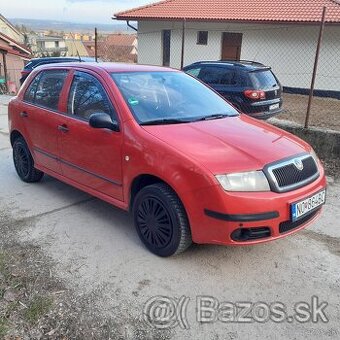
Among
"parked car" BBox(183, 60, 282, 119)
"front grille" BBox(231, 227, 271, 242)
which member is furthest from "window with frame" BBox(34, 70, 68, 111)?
"parked car" BBox(183, 60, 282, 119)

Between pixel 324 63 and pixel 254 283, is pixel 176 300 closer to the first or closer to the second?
pixel 254 283

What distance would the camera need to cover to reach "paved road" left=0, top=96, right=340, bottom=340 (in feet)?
8.86

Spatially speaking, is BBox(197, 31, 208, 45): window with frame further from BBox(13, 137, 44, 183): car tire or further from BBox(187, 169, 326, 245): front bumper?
BBox(187, 169, 326, 245): front bumper

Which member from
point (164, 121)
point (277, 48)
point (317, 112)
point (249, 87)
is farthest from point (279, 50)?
point (164, 121)

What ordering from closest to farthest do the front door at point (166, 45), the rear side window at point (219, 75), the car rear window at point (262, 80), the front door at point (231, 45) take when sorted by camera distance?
the car rear window at point (262, 80) < the rear side window at point (219, 75) < the front door at point (231, 45) < the front door at point (166, 45)

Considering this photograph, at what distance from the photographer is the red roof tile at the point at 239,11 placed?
1628 centimetres

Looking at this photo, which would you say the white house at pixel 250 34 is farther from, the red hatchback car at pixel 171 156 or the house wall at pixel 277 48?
the red hatchback car at pixel 171 156

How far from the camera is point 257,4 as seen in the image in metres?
18.5

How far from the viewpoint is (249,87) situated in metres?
8.27

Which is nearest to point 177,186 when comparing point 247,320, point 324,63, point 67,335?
point 247,320

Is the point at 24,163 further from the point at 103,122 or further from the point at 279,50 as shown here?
the point at 279,50

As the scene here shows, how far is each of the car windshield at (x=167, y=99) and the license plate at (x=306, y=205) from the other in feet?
4.08

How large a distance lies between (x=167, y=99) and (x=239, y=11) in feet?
52.9

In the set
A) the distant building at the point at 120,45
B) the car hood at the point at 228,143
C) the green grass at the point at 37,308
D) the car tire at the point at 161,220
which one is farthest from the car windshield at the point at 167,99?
the distant building at the point at 120,45
